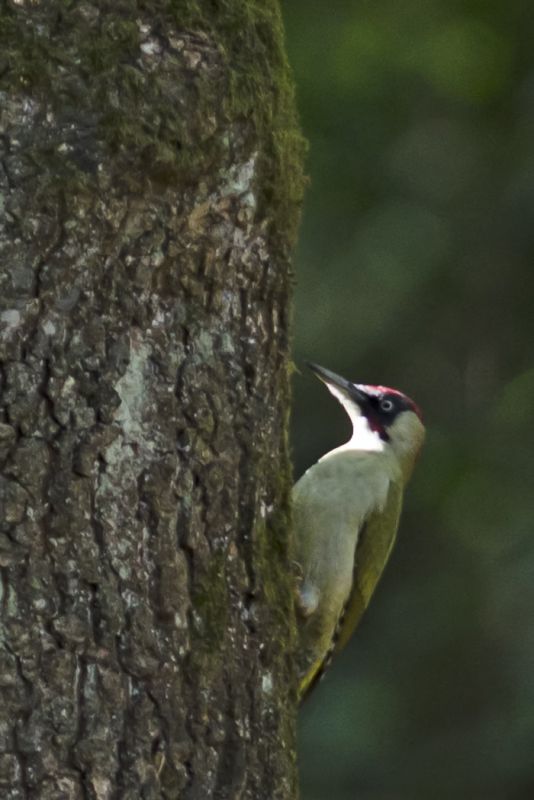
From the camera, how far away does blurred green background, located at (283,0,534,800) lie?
9.21 metres

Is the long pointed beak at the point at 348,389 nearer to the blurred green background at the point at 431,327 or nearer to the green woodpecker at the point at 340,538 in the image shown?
the green woodpecker at the point at 340,538

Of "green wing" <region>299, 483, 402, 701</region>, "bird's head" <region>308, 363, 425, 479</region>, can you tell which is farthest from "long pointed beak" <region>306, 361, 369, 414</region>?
"green wing" <region>299, 483, 402, 701</region>

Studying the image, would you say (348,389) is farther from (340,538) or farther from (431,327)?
(431,327)

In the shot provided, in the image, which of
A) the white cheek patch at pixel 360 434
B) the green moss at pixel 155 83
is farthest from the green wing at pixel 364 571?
the green moss at pixel 155 83

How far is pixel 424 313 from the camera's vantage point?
31.7ft

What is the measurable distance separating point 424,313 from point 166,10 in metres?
6.75

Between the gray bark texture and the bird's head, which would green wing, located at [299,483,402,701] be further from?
the gray bark texture

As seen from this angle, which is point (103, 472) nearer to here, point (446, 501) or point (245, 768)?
point (245, 768)

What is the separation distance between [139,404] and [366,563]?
8.88ft

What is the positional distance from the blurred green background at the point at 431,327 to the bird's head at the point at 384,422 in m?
2.80

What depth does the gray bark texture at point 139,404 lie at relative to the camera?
2779 millimetres

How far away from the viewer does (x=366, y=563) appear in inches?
218

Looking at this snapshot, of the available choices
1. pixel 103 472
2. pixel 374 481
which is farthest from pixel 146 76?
pixel 374 481

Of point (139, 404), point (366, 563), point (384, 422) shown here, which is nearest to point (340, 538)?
point (366, 563)
